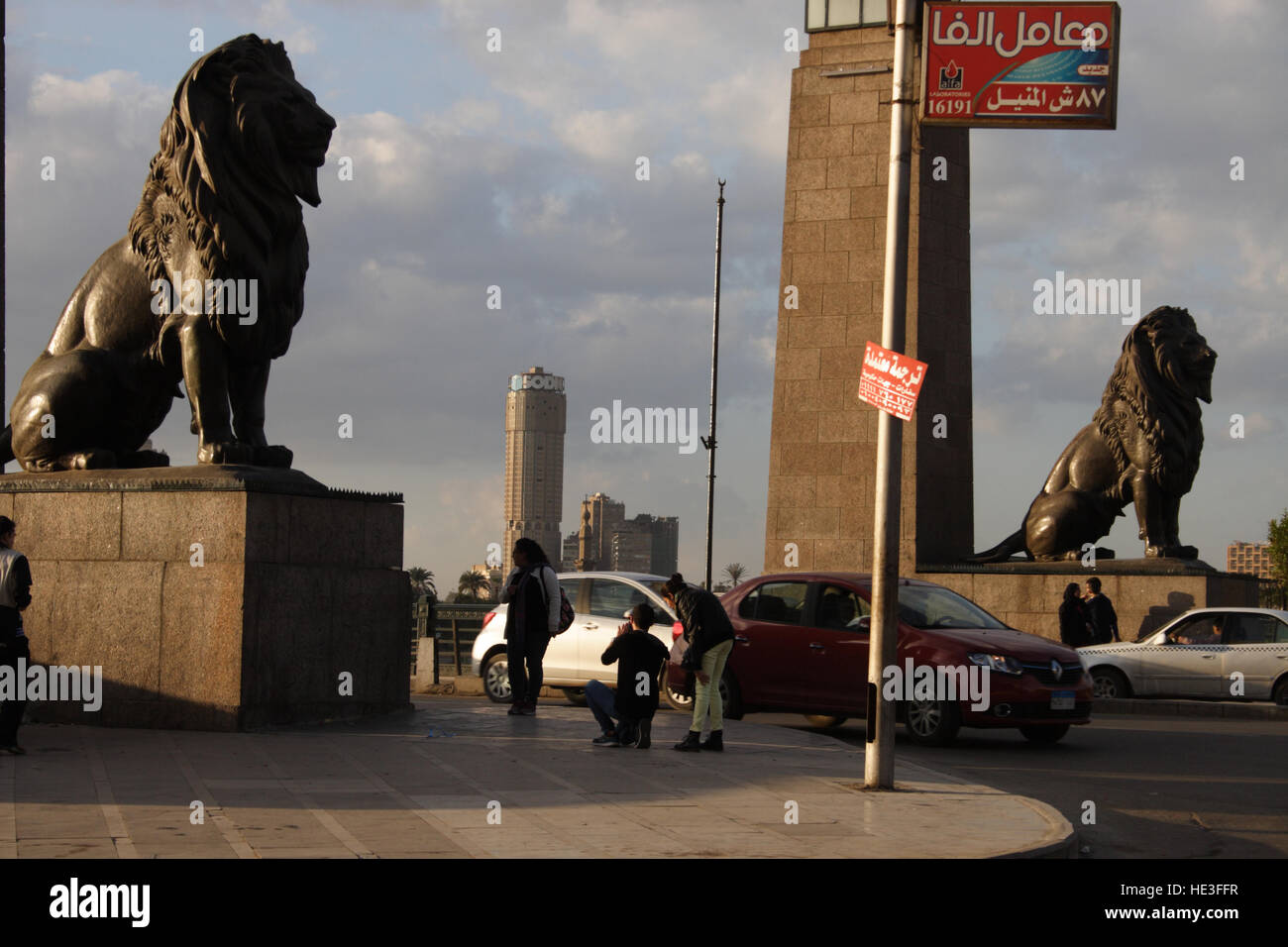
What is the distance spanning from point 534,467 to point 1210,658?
108 m

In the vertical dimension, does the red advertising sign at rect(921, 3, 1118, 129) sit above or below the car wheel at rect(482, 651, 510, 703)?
above

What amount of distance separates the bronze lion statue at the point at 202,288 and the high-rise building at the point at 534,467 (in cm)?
9748

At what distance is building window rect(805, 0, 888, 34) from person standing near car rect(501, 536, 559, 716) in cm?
1294

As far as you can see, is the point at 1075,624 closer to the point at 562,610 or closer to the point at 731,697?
the point at 731,697

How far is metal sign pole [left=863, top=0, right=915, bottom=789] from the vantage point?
9.96 meters

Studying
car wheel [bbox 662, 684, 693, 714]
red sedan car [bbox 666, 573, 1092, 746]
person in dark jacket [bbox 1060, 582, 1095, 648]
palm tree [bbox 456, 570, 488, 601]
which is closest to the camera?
red sedan car [bbox 666, 573, 1092, 746]

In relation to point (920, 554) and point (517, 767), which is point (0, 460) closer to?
point (517, 767)

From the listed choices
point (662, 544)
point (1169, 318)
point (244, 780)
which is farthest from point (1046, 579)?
point (662, 544)

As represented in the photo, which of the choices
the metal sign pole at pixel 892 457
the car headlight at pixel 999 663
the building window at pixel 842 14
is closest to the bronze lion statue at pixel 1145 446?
the building window at pixel 842 14

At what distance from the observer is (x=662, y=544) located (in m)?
65.8

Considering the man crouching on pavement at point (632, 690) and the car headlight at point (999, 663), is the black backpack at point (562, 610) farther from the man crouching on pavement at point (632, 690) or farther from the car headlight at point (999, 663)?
the car headlight at point (999, 663)

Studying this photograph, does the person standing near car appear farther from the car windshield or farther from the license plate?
the license plate

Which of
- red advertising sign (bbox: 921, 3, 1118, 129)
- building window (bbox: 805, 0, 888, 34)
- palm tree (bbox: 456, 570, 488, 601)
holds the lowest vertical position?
palm tree (bbox: 456, 570, 488, 601)

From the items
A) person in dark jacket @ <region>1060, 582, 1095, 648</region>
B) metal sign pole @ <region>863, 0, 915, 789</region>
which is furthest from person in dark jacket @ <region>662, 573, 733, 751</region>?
person in dark jacket @ <region>1060, 582, 1095, 648</region>
